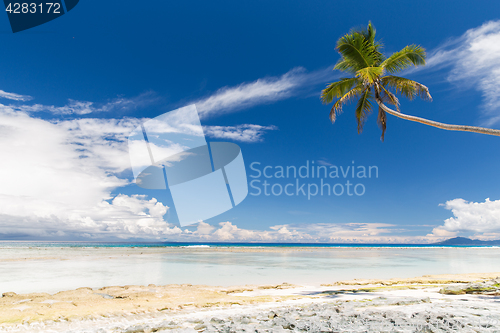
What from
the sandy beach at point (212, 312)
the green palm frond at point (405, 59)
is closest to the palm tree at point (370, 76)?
the green palm frond at point (405, 59)

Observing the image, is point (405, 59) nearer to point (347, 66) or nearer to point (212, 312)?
point (347, 66)

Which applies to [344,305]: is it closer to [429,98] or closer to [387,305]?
[387,305]

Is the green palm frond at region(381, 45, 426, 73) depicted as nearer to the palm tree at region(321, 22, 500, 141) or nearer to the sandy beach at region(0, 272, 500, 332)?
the palm tree at region(321, 22, 500, 141)

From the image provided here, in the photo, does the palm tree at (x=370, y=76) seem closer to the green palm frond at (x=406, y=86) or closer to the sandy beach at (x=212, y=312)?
the green palm frond at (x=406, y=86)

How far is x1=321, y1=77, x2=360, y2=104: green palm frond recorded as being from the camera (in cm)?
1048

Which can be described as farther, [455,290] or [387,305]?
[455,290]

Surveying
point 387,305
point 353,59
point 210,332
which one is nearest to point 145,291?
point 210,332

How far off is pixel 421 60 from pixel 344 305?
9190 millimetres

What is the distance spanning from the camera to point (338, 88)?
10664mm

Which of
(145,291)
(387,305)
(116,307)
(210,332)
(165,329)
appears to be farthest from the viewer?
(145,291)

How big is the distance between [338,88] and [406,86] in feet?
8.15

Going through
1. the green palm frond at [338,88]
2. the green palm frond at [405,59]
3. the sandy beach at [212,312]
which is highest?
the green palm frond at [405,59]

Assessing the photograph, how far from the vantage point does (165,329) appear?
455cm

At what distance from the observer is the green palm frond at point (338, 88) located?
1048cm
